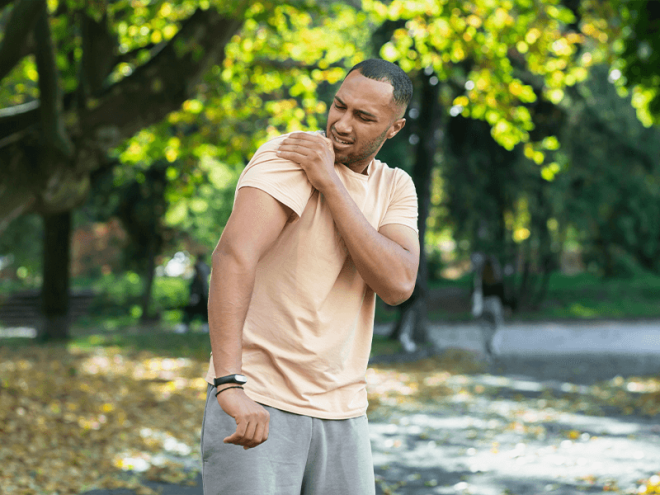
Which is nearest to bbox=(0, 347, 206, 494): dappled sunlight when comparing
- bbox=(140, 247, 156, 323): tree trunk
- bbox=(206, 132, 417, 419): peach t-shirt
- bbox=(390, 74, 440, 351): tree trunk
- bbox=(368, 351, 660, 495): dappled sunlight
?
bbox=(368, 351, 660, 495): dappled sunlight

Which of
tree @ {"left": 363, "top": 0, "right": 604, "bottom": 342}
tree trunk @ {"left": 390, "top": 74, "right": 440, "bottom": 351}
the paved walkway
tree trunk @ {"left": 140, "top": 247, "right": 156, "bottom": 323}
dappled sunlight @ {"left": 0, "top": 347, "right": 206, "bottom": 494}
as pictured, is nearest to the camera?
dappled sunlight @ {"left": 0, "top": 347, "right": 206, "bottom": 494}

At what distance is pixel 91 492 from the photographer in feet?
18.5

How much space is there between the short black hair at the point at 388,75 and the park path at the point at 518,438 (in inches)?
165

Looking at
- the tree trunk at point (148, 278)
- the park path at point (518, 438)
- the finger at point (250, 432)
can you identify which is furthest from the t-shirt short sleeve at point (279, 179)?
the tree trunk at point (148, 278)

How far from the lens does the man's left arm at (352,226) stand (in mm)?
2119

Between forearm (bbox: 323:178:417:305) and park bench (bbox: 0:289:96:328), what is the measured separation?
2655cm

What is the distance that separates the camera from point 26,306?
1115 inches

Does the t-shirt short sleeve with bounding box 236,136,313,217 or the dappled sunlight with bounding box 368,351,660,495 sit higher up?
the t-shirt short sleeve with bounding box 236,136,313,217

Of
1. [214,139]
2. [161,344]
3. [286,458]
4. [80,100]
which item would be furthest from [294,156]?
[161,344]

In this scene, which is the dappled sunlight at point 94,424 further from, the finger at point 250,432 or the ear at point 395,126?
the ear at point 395,126

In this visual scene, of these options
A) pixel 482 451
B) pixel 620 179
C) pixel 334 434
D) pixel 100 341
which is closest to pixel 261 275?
pixel 334 434

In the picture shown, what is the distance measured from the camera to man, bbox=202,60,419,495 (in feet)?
6.71

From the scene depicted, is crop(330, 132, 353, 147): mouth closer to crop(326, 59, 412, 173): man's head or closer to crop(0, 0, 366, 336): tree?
crop(326, 59, 412, 173): man's head

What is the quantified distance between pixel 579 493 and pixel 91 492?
360 cm
